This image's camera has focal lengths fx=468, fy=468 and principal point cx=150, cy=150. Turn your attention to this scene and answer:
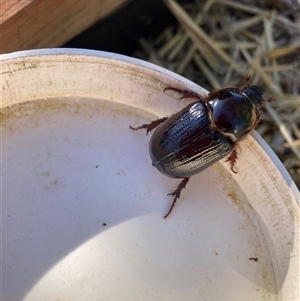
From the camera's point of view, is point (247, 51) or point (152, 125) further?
point (247, 51)

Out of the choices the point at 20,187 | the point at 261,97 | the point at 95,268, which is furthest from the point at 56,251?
the point at 261,97

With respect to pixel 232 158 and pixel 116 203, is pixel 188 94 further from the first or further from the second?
pixel 116 203

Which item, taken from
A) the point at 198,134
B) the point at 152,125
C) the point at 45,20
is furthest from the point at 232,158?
the point at 45,20

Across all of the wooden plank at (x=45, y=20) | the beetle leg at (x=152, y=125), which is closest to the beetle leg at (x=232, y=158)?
the beetle leg at (x=152, y=125)

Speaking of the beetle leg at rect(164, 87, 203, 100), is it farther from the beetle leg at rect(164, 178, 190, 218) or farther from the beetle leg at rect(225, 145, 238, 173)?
the beetle leg at rect(164, 178, 190, 218)

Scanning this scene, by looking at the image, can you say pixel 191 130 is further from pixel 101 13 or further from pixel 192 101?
pixel 101 13

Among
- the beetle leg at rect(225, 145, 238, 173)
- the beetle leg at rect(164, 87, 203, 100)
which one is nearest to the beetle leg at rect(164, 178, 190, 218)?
the beetle leg at rect(225, 145, 238, 173)
